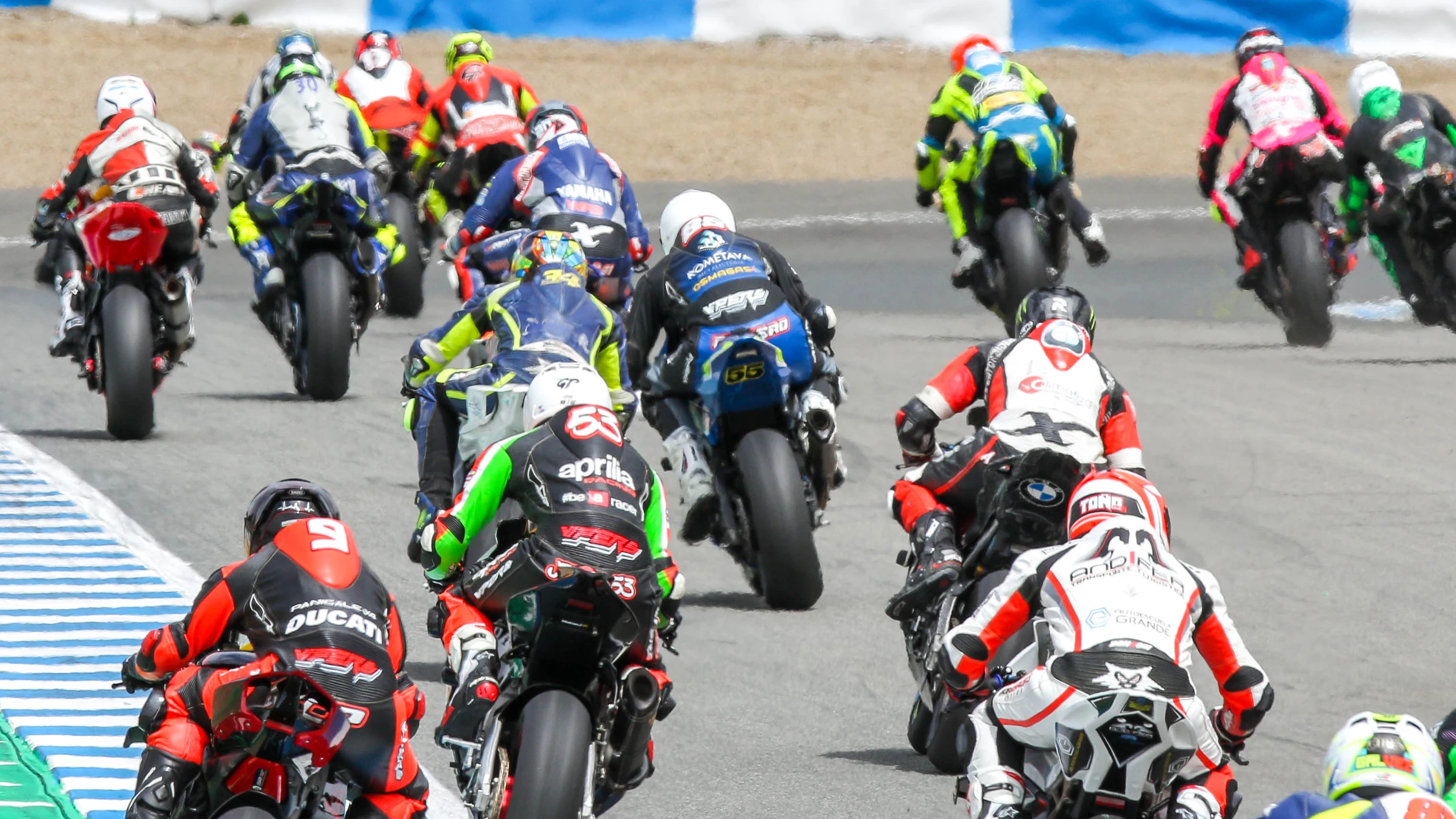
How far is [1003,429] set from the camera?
7.30m

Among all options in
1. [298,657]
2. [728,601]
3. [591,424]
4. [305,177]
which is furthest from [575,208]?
[298,657]

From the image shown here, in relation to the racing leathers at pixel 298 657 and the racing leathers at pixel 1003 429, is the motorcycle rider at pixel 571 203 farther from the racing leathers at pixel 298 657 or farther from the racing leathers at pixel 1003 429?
the racing leathers at pixel 298 657

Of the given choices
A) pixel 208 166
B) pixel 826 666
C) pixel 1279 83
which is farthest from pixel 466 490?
pixel 1279 83

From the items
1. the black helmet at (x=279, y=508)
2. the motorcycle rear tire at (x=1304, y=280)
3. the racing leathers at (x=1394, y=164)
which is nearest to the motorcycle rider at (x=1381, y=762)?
the black helmet at (x=279, y=508)

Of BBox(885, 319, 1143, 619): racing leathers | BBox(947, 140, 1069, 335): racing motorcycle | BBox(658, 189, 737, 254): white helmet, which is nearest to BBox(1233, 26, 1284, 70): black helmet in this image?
BBox(947, 140, 1069, 335): racing motorcycle

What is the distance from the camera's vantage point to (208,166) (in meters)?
12.0

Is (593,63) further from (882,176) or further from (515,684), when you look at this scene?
(515,684)

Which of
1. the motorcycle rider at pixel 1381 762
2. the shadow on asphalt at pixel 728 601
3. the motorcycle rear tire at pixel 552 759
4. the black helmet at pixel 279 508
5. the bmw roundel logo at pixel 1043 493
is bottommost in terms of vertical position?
the shadow on asphalt at pixel 728 601

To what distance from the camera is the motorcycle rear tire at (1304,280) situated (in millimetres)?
14062

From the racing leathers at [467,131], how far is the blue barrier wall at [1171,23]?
832cm

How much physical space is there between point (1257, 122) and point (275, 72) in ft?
20.2

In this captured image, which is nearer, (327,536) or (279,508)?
(327,536)

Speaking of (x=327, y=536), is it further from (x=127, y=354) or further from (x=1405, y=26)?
(x=1405, y=26)

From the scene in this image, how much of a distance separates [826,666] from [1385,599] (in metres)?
2.59
